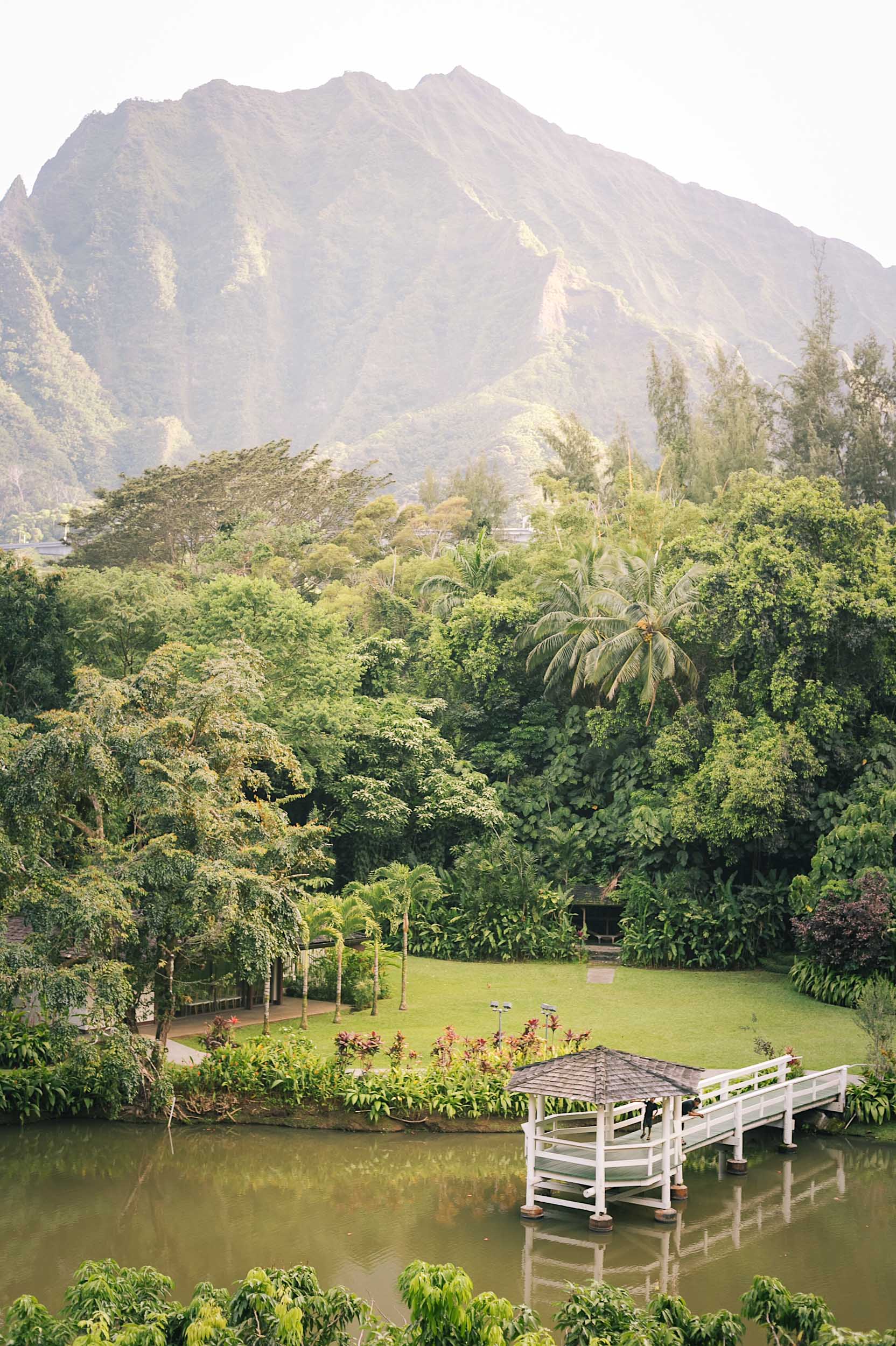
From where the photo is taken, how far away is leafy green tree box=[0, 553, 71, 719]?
28391mm

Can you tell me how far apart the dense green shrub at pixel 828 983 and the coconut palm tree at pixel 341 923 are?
7264 mm

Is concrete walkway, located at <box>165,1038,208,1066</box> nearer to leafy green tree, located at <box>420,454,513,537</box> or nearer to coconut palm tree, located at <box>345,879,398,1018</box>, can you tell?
coconut palm tree, located at <box>345,879,398,1018</box>

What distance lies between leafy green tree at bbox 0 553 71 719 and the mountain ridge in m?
66.5

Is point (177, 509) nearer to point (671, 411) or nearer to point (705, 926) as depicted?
point (671, 411)

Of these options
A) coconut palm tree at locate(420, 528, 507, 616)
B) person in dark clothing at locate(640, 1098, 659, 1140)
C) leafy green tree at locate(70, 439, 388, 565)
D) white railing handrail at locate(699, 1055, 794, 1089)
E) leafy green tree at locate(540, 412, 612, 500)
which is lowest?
person in dark clothing at locate(640, 1098, 659, 1140)

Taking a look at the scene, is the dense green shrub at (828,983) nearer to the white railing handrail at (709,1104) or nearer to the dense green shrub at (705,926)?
the dense green shrub at (705,926)

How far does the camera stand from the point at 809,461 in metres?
34.8

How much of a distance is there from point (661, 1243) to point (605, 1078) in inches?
63.3

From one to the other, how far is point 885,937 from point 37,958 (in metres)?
12.5

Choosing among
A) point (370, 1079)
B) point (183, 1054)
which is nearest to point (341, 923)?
point (183, 1054)

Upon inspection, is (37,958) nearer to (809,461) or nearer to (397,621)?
(397,621)

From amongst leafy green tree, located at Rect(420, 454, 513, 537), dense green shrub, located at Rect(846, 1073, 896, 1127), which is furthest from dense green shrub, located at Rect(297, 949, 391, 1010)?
leafy green tree, located at Rect(420, 454, 513, 537)

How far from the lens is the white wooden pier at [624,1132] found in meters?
12.9

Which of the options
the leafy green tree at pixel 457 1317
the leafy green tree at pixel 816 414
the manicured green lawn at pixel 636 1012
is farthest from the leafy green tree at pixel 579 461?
the leafy green tree at pixel 457 1317
